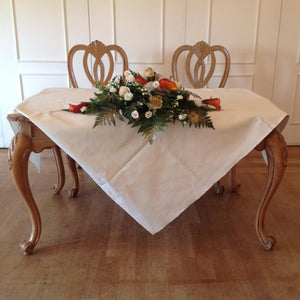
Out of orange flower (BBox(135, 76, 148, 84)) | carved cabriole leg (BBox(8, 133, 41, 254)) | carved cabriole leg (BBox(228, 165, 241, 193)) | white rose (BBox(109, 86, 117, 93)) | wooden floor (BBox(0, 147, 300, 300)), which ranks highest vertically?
orange flower (BBox(135, 76, 148, 84))

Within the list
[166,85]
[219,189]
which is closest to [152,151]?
[166,85]

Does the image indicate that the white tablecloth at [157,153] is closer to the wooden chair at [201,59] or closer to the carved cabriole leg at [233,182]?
the carved cabriole leg at [233,182]

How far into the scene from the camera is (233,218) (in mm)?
1972

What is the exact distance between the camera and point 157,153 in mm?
1423

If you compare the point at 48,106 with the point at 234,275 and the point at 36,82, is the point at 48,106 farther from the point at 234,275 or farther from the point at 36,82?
the point at 36,82

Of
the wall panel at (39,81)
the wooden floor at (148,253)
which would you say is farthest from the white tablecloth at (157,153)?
the wall panel at (39,81)

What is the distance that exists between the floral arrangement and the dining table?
0.15 feet

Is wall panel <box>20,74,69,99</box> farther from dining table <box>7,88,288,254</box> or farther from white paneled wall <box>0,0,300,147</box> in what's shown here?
dining table <box>7,88,288,254</box>

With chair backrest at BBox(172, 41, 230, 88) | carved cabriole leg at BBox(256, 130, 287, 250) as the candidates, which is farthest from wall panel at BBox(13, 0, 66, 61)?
carved cabriole leg at BBox(256, 130, 287, 250)

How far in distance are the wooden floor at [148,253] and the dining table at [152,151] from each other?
254 mm

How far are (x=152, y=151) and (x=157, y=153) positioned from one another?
0.02m

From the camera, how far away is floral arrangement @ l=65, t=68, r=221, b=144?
1343 millimetres

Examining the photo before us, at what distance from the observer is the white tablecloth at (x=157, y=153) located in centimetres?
139

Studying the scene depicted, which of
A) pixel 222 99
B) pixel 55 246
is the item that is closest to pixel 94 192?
pixel 55 246
